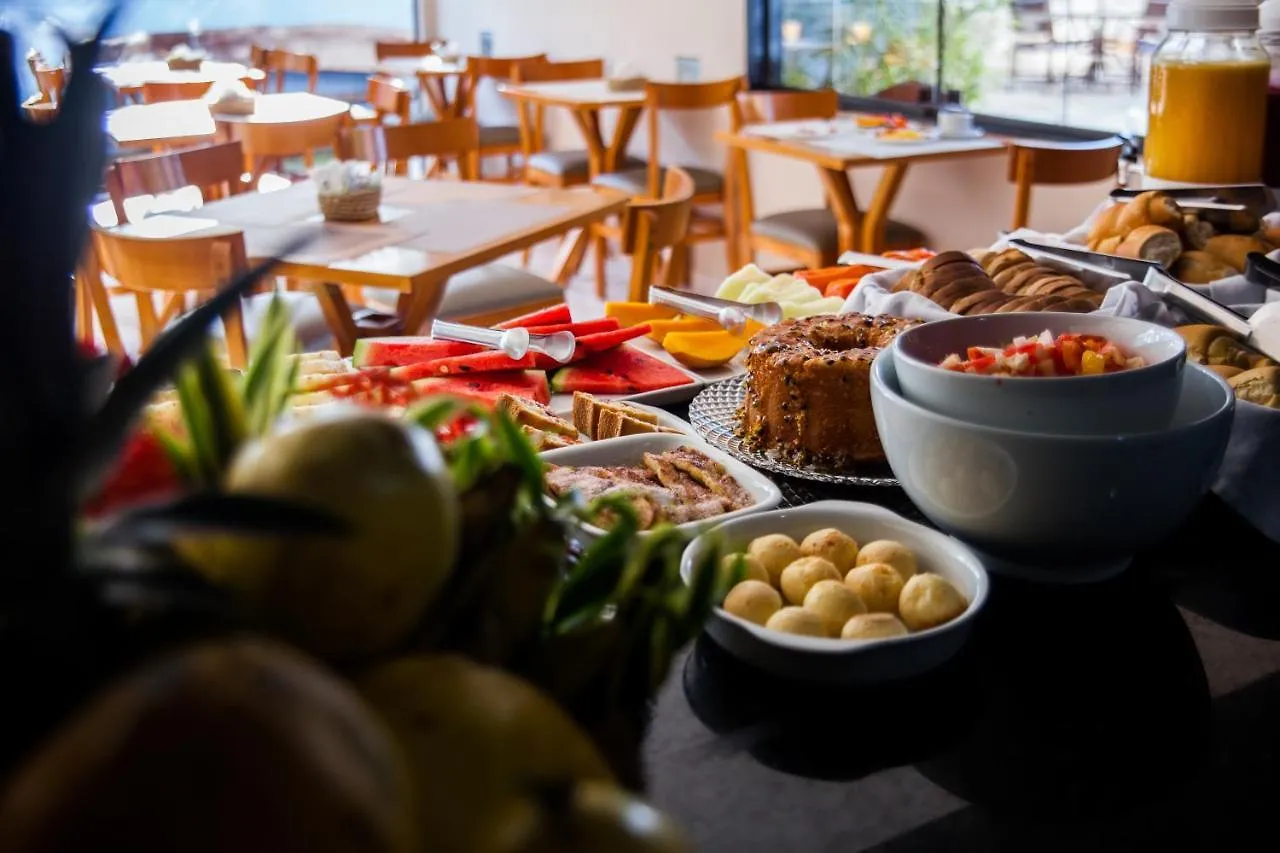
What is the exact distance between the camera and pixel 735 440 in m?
1.13

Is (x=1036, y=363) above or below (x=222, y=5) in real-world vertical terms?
below

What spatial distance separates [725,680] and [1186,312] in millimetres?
717

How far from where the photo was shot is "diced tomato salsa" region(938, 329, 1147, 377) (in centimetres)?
85

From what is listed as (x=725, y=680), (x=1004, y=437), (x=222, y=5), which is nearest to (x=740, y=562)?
(x=725, y=680)

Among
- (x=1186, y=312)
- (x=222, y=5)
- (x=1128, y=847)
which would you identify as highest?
(x=222, y=5)

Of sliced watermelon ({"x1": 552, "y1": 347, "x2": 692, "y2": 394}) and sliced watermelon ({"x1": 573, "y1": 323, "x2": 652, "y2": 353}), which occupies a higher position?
sliced watermelon ({"x1": 573, "y1": 323, "x2": 652, "y2": 353})

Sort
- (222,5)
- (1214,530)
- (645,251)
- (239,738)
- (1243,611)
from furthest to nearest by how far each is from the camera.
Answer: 1. (222,5)
2. (645,251)
3. (1214,530)
4. (1243,611)
5. (239,738)

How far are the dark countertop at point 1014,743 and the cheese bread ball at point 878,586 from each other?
5 centimetres

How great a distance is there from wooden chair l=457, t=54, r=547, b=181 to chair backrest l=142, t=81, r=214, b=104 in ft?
4.09

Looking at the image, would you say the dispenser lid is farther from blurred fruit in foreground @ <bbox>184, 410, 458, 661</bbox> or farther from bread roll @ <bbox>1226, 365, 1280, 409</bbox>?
blurred fruit in foreground @ <bbox>184, 410, 458, 661</bbox>

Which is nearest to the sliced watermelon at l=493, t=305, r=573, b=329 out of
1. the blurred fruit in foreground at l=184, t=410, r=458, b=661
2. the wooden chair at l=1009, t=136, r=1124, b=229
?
the blurred fruit in foreground at l=184, t=410, r=458, b=661

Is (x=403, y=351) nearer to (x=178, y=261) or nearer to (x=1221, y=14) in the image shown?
(x=1221, y=14)

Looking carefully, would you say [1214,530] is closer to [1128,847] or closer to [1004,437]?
[1004,437]

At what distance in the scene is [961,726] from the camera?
69 cm
